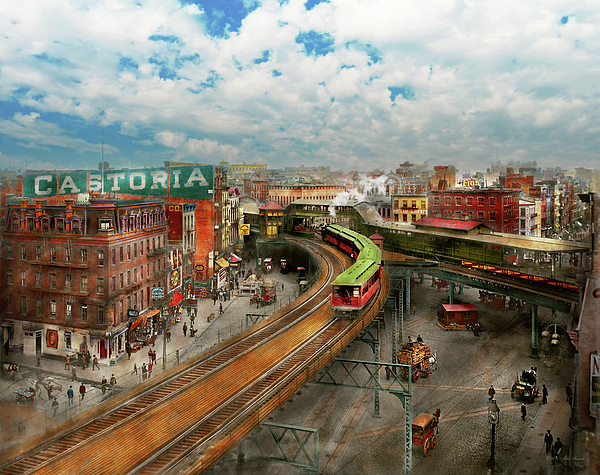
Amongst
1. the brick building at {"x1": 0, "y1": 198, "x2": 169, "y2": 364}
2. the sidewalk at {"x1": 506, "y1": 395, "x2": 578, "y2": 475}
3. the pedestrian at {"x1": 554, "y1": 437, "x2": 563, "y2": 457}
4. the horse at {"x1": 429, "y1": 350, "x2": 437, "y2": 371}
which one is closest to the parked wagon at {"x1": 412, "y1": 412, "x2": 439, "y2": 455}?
the sidewalk at {"x1": 506, "y1": 395, "x2": 578, "y2": 475}

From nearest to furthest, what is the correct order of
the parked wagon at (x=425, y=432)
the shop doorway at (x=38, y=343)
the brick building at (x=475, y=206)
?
the parked wagon at (x=425, y=432) → the shop doorway at (x=38, y=343) → the brick building at (x=475, y=206)

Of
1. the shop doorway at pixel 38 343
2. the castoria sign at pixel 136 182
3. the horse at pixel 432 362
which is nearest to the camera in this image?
the shop doorway at pixel 38 343

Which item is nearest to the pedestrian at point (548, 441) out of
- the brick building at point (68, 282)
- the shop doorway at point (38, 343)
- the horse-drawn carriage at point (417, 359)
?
the horse-drawn carriage at point (417, 359)

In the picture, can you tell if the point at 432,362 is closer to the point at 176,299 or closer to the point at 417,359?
the point at 417,359

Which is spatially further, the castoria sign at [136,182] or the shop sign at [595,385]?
the castoria sign at [136,182]

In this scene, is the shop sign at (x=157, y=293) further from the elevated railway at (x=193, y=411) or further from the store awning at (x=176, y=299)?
the elevated railway at (x=193, y=411)

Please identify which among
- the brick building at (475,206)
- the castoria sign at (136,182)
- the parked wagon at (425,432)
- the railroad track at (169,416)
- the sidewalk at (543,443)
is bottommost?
the sidewalk at (543,443)

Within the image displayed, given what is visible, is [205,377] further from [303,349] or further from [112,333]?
[112,333]
